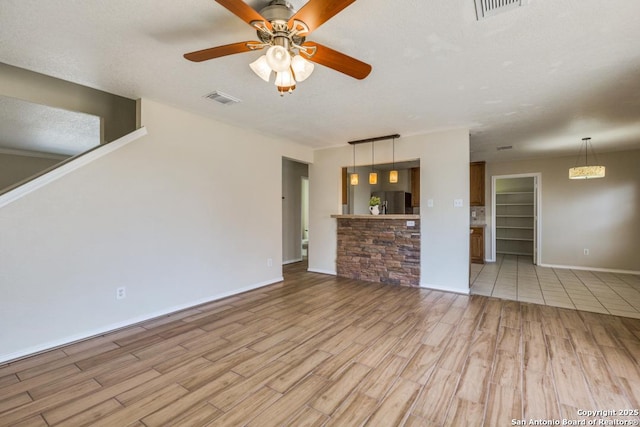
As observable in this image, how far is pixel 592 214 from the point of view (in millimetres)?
5898

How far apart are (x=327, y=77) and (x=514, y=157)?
5.80 metres

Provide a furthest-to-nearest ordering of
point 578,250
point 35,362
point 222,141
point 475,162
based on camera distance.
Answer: point 475,162 < point 578,250 < point 222,141 < point 35,362

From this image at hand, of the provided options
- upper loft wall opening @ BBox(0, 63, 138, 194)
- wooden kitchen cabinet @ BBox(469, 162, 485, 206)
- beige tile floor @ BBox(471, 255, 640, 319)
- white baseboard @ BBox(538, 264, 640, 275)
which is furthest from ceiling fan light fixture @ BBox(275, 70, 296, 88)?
white baseboard @ BBox(538, 264, 640, 275)

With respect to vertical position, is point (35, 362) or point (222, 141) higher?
point (222, 141)

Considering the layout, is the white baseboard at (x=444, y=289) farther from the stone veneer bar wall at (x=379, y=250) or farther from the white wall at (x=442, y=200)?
the stone veneer bar wall at (x=379, y=250)

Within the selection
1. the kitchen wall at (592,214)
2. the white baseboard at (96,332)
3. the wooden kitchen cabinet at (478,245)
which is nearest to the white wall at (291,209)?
the white baseboard at (96,332)

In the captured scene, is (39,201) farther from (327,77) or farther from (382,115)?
(382,115)

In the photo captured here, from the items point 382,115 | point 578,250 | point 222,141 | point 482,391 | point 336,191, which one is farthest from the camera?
point 578,250

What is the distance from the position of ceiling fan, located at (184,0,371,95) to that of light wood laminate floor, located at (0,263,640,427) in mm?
2114

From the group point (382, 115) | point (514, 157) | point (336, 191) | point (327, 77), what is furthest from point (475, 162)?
point (327, 77)

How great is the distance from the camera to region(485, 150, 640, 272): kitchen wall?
561 cm

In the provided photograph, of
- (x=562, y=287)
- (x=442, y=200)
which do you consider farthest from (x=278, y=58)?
(x=562, y=287)

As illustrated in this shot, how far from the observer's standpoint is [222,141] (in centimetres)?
399

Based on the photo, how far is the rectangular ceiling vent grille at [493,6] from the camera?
1.65 m
